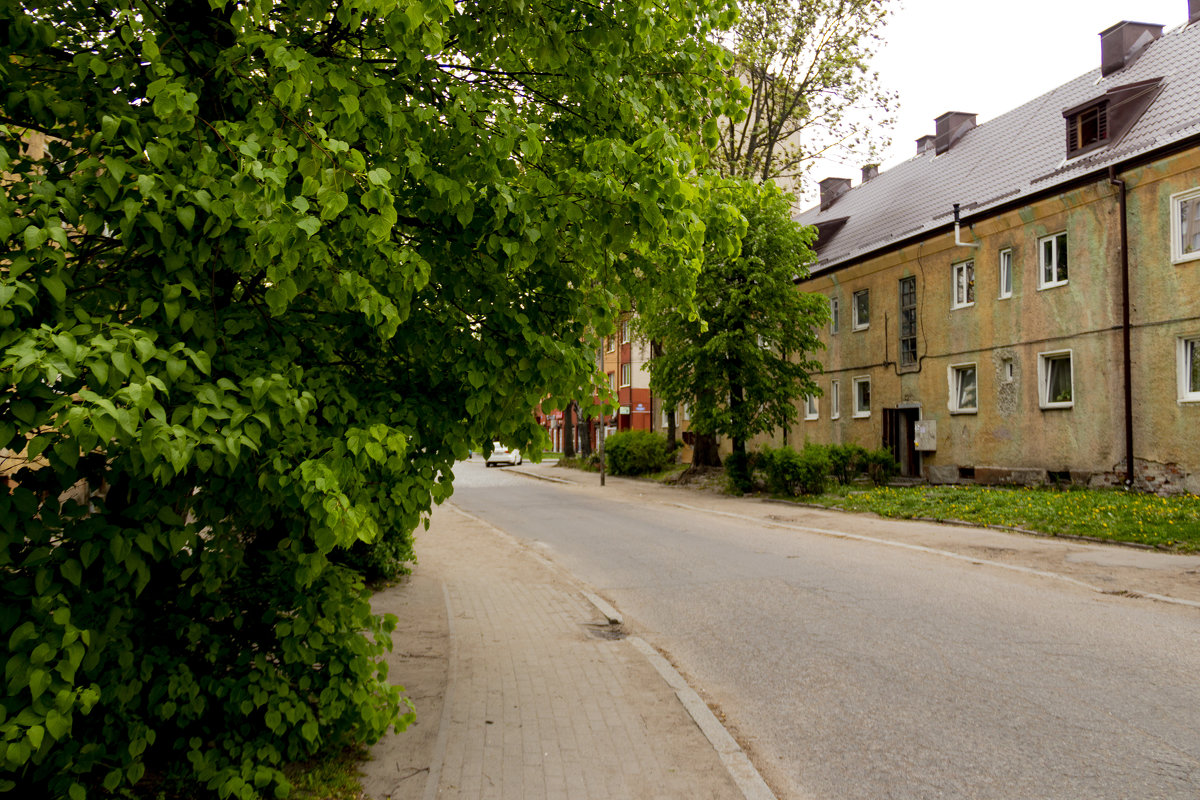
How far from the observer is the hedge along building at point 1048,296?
715 inches

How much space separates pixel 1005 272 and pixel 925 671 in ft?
62.2

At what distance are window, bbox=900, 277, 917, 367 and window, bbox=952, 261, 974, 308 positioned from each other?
179 centimetres

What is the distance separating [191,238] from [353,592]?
2.35m

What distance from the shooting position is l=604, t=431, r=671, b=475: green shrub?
36781 millimetres

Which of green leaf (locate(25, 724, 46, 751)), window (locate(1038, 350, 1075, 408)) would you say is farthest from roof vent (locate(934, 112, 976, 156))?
green leaf (locate(25, 724, 46, 751))

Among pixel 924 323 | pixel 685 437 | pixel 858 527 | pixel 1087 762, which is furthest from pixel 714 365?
pixel 1087 762

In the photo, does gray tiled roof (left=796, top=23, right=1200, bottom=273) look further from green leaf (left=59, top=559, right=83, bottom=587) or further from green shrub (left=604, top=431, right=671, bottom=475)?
green leaf (left=59, top=559, right=83, bottom=587)

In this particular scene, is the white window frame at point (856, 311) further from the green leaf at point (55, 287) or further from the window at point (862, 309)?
the green leaf at point (55, 287)

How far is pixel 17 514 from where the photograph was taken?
3145 millimetres

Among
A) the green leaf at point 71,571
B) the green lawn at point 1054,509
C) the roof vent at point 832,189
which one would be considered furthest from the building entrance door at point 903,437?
the green leaf at point 71,571

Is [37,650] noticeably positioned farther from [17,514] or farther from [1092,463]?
[1092,463]

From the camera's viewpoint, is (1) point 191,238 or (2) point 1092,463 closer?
(1) point 191,238

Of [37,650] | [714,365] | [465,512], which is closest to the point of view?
[37,650]

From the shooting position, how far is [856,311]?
96.9 ft
